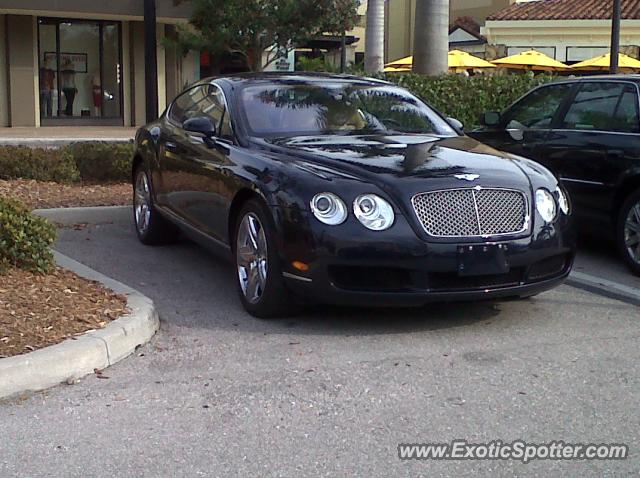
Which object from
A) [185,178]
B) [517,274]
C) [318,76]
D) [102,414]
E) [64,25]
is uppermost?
[64,25]

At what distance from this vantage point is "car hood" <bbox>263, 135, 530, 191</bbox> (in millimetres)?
5449

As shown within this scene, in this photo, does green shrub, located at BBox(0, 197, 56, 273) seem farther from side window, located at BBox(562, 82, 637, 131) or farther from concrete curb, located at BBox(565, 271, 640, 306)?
side window, located at BBox(562, 82, 637, 131)

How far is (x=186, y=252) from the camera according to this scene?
26.6 ft

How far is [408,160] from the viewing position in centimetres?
579

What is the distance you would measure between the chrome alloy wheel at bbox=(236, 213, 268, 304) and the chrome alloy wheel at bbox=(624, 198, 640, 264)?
3.28 metres

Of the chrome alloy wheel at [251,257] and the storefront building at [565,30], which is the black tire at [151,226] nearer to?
the chrome alloy wheel at [251,257]

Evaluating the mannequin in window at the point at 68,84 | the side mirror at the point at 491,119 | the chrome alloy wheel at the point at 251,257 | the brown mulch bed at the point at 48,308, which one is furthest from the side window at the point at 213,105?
the mannequin in window at the point at 68,84

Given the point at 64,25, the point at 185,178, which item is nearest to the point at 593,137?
the point at 185,178

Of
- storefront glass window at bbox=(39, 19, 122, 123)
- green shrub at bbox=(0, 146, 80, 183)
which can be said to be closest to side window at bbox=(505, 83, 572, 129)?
green shrub at bbox=(0, 146, 80, 183)

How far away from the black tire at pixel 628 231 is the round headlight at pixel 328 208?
3050 mm

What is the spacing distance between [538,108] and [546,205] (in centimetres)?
319

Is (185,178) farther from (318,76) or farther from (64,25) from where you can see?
(64,25)

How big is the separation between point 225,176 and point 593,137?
11.4 feet

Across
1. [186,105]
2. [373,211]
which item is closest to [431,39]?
[186,105]
